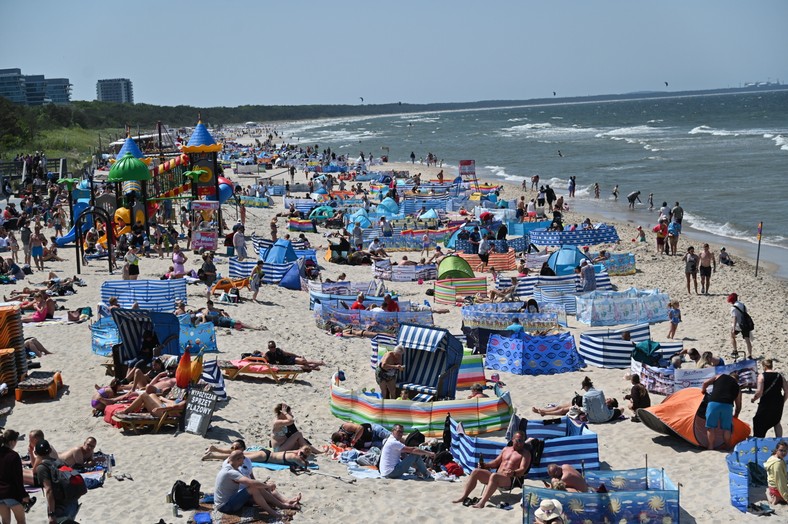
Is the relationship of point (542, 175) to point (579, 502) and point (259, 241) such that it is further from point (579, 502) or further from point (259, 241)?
point (579, 502)

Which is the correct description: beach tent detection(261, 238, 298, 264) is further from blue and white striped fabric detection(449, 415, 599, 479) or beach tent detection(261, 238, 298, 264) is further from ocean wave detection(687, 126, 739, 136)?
ocean wave detection(687, 126, 739, 136)

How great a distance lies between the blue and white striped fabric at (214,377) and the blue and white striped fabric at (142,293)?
14.2 feet

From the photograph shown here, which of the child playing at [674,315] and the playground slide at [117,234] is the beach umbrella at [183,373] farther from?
the playground slide at [117,234]

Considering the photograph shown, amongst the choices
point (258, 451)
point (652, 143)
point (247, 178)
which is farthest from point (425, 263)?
point (652, 143)

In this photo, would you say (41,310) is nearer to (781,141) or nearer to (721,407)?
(721,407)

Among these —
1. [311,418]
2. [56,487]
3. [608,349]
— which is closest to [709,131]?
[608,349]

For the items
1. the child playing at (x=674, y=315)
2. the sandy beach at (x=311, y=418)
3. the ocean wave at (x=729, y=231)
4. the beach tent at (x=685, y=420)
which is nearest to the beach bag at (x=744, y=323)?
the sandy beach at (x=311, y=418)

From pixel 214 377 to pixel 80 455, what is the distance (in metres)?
2.78

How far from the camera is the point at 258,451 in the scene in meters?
9.66

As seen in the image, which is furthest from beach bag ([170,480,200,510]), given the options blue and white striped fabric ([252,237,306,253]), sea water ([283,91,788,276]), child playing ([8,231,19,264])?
sea water ([283,91,788,276])

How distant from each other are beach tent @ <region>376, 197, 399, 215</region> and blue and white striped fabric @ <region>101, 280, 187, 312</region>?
14.0 meters

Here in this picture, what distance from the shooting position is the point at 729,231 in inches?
1187

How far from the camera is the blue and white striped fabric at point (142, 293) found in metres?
16.0

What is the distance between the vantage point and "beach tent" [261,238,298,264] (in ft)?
68.6
